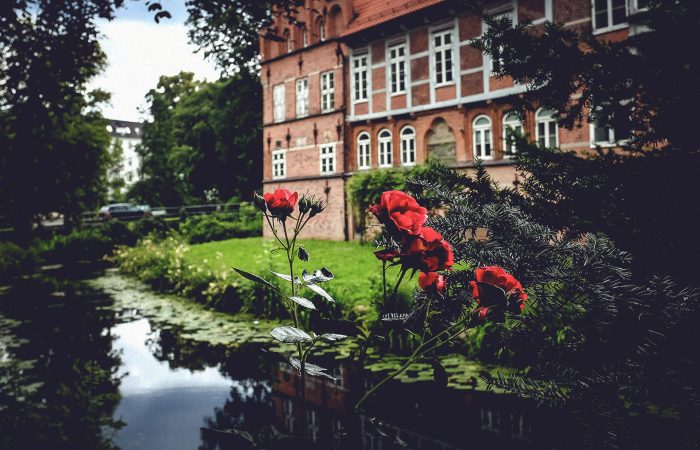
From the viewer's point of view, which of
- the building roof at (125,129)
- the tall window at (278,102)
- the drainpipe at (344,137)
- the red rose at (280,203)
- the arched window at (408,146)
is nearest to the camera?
the red rose at (280,203)

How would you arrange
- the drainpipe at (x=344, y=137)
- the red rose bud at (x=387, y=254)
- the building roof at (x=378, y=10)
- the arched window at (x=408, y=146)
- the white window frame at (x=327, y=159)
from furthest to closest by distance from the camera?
the white window frame at (x=327, y=159) → the drainpipe at (x=344, y=137) → the arched window at (x=408, y=146) → the building roof at (x=378, y=10) → the red rose bud at (x=387, y=254)

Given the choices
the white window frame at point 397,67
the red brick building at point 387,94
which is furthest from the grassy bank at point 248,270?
the white window frame at point 397,67

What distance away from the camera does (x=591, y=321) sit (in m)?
1.85

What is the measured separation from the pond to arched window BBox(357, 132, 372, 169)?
11.4 meters

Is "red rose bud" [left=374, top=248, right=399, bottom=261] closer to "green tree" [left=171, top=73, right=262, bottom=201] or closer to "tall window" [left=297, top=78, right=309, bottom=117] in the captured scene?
"tall window" [left=297, top=78, right=309, bottom=117]

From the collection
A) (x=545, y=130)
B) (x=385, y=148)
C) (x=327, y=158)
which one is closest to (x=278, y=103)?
(x=327, y=158)

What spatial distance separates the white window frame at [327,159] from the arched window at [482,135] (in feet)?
19.0

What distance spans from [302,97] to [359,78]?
9.86 ft

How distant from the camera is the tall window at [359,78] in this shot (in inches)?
759

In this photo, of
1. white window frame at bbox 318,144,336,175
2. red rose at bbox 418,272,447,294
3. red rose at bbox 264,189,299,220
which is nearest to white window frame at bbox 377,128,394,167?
white window frame at bbox 318,144,336,175

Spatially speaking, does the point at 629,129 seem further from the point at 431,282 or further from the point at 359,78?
the point at 359,78

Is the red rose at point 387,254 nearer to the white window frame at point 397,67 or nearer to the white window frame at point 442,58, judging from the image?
the white window frame at point 442,58

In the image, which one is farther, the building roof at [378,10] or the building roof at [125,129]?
the building roof at [125,129]

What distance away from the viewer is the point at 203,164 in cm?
3256
